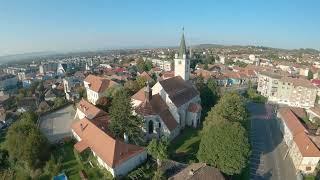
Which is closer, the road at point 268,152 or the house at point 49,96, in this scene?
the road at point 268,152

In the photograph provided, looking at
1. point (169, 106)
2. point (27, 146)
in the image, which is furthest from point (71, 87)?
point (27, 146)

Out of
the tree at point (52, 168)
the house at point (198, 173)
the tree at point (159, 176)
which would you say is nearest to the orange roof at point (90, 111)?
the tree at point (52, 168)

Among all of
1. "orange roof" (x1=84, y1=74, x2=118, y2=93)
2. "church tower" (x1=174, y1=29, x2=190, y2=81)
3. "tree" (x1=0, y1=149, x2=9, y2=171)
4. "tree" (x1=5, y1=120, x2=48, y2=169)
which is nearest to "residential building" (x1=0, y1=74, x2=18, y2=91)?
"orange roof" (x1=84, y1=74, x2=118, y2=93)

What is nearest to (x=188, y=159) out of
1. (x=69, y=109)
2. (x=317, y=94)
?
(x=69, y=109)

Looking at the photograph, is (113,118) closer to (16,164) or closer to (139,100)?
(139,100)

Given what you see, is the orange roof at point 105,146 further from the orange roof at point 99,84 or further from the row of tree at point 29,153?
the orange roof at point 99,84

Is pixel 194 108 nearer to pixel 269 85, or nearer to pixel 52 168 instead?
pixel 52 168
